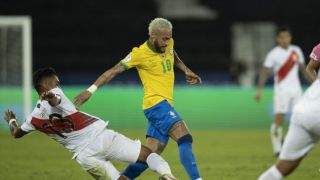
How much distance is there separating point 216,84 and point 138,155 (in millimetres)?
14081

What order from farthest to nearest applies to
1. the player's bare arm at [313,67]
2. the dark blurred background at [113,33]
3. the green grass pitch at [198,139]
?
the dark blurred background at [113,33]
the green grass pitch at [198,139]
the player's bare arm at [313,67]

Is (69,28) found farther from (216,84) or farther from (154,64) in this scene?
(154,64)

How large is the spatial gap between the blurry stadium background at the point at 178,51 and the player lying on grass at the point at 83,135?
7751 millimetres

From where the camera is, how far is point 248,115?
21875mm

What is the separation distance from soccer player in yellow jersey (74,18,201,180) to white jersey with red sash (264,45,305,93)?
5977mm

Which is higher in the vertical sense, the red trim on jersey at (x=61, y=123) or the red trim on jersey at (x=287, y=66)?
the red trim on jersey at (x=61, y=123)

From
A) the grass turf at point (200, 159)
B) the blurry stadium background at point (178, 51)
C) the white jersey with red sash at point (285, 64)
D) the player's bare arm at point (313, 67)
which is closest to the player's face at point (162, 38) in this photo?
the player's bare arm at point (313, 67)

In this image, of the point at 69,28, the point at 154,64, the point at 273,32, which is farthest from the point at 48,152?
the point at 273,32

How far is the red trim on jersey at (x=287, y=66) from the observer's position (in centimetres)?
1544

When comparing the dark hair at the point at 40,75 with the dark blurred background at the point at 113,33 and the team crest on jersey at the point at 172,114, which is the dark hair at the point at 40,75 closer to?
the team crest on jersey at the point at 172,114

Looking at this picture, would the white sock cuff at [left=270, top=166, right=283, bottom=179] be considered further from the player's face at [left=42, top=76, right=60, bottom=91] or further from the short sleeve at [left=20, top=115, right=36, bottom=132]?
the short sleeve at [left=20, top=115, right=36, bottom=132]

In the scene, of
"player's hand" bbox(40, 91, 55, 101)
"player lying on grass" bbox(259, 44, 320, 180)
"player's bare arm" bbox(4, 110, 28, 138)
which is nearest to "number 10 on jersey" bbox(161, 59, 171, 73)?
"player's hand" bbox(40, 91, 55, 101)

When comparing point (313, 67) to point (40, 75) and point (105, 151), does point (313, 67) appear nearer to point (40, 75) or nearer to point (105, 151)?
point (105, 151)

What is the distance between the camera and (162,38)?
9406 mm
